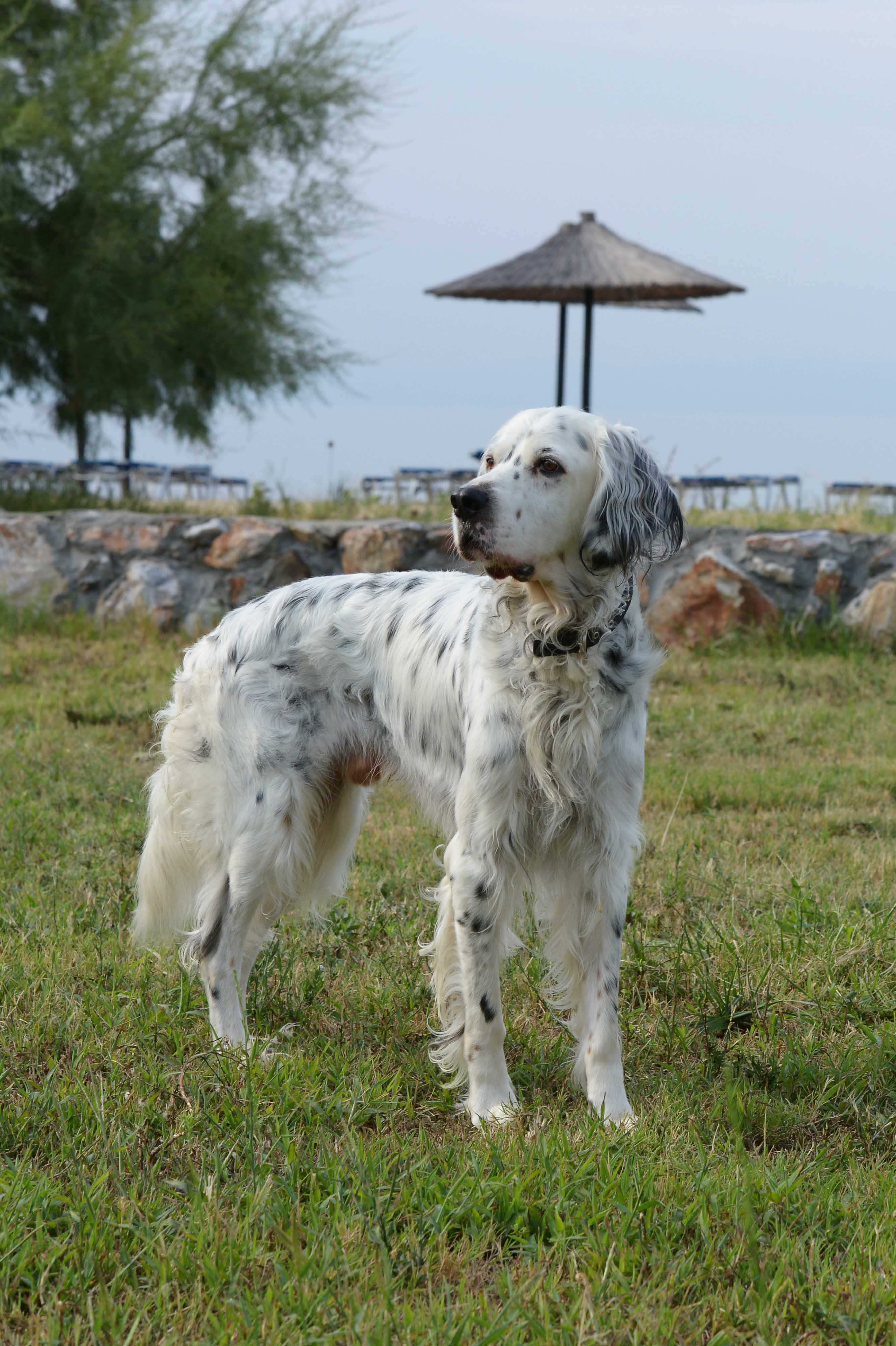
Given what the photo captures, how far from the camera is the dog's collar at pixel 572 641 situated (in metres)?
2.99

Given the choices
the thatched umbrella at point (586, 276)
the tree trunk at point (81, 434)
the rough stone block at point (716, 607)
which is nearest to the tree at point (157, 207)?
the tree trunk at point (81, 434)

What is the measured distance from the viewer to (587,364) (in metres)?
15.1

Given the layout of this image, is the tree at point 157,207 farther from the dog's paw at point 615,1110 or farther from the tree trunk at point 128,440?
the dog's paw at point 615,1110

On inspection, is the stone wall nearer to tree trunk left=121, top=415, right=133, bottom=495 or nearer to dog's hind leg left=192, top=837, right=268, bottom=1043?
dog's hind leg left=192, top=837, right=268, bottom=1043

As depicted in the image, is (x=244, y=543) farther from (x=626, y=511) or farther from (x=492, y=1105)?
(x=492, y=1105)

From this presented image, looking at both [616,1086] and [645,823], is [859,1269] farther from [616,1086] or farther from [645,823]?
[645,823]

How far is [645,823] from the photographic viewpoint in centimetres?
523

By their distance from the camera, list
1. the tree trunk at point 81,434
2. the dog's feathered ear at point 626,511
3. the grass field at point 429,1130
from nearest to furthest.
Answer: the grass field at point 429,1130 < the dog's feathered ear at point 626,511 < the tree trunk at point 81,434

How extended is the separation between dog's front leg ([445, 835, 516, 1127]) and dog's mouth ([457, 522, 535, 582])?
651mm

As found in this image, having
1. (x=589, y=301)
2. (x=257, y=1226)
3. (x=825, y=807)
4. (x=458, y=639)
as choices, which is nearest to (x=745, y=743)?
(x=825, y=807)

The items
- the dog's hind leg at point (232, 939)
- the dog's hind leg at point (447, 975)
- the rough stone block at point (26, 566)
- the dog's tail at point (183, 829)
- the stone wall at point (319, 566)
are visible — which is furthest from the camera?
the rough stone block at point (26, 566)

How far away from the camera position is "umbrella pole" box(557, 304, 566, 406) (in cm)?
1579

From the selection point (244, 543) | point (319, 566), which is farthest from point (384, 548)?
point (244, 543)

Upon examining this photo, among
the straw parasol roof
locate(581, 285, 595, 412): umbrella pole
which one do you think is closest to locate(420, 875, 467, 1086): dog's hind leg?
the straw parasol roof
